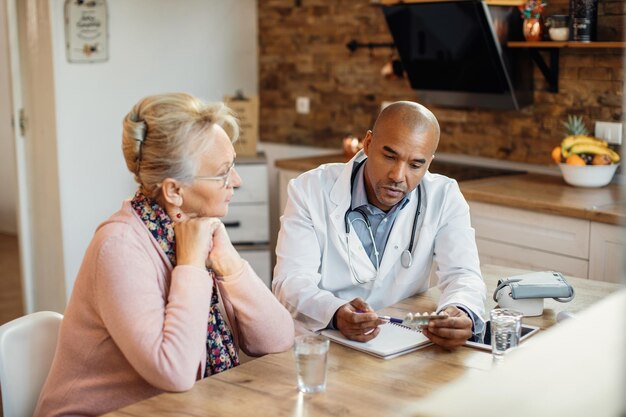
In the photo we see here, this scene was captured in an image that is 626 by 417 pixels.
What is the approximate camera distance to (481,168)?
405 cm

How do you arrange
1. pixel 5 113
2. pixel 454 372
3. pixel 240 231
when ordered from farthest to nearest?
pixel 5 113 < pixel 240 231 < pixel 454 372

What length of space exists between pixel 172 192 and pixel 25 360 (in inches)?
19.0

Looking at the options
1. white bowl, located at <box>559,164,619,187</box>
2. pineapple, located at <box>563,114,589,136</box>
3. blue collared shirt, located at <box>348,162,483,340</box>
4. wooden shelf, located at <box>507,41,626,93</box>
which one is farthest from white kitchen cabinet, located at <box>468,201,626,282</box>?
blue collared shirt, located at <box>348,162,483,340</box>

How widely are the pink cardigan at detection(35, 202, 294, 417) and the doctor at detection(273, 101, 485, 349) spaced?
0.50 meters

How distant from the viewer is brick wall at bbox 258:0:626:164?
3598mm

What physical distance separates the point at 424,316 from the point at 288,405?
1.50ft

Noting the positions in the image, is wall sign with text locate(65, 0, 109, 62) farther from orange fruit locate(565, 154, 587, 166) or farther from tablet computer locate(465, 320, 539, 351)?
tablet computer locate(465, 320, 539, 351)

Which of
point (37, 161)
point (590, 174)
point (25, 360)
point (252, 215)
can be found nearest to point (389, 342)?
point (25, 360)

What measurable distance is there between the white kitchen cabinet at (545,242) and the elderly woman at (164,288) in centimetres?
164

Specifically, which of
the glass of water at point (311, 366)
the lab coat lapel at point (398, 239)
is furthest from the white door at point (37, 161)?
the glass of water at point (311, 366)

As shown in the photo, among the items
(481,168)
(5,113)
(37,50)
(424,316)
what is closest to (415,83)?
(481,168)

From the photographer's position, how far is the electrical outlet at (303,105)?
4883 millimetres

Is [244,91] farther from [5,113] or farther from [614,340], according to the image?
[614,340]

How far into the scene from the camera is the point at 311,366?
1521 mm
